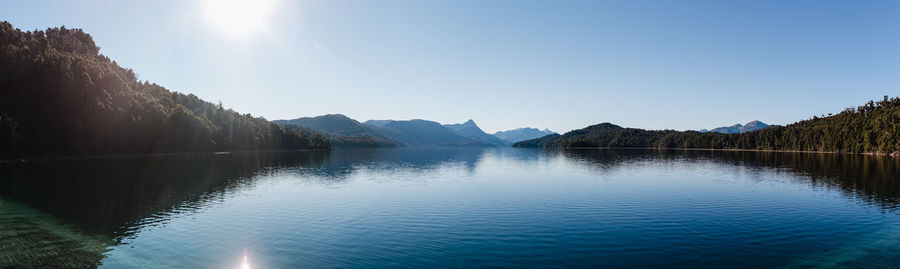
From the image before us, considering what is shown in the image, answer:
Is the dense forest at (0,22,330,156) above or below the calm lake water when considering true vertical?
above

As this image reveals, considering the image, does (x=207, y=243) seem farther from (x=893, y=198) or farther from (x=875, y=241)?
(x=893, y=198)

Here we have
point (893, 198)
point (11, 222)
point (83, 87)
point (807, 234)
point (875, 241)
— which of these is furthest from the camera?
point (83, 87)

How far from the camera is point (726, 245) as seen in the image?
2786 centimetres

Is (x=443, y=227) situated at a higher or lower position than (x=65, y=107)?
lower

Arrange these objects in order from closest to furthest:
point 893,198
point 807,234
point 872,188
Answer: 1. point 807,234
2. point 893,198
3. point 872,188

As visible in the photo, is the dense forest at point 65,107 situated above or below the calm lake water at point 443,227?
above

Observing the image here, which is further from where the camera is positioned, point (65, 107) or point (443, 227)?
point (65, 107)

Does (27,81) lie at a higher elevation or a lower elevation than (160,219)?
higher

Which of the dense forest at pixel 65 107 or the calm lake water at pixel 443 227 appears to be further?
the dense forest at pixel 65 107

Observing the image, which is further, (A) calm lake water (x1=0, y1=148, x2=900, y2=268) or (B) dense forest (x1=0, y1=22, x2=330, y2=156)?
(B) dense forest (x1=0, y1=22, x2=330, y2=156)

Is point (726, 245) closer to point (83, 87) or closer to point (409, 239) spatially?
point (409, 239)

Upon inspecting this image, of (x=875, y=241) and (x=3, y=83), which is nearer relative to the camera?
(x=875, y=241)

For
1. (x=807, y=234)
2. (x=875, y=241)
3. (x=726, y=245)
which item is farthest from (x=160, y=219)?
(x=875, y=241)

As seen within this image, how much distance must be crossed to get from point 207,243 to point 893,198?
247 feet
